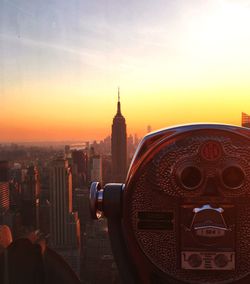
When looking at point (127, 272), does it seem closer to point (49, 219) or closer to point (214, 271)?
point (214, 271)

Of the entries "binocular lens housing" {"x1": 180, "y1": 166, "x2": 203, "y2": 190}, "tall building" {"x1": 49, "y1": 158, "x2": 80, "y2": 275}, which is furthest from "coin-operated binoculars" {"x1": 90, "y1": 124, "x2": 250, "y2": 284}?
"tall building" {"x1": 49, "y1": 158, "x2": 80, "y2": 275}

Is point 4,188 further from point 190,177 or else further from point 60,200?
point 190,177

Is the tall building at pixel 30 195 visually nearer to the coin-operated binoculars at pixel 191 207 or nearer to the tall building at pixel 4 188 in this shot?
the tall building at pixel 4 188

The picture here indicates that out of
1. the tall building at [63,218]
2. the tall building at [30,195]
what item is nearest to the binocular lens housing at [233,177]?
the tall building at [63,218]

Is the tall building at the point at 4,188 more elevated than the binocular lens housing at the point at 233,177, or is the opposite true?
the binocular lens housing at the point at 233,177

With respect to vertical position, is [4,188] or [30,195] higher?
[4,188]

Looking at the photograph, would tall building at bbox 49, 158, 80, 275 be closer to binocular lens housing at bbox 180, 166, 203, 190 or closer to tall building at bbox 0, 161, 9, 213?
tall building at bbox 0, 161, 9, 213

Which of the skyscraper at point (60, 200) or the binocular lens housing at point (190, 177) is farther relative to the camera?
the skyscraper at point (60, 200)

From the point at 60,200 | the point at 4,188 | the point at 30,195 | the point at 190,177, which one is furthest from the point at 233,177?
the point at 30,195
